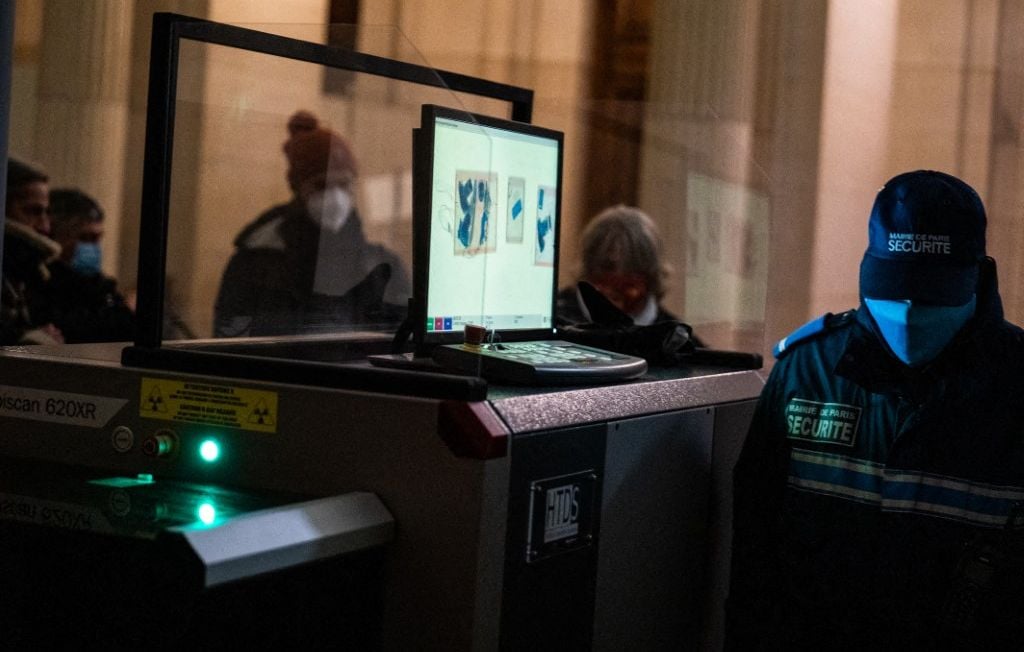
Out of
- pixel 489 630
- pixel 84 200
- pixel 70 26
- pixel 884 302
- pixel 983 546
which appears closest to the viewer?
pixel 489 630

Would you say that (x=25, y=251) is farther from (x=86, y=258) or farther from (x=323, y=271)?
(x=323, y=271)

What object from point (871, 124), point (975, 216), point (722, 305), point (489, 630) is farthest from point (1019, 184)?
point (489, 630)

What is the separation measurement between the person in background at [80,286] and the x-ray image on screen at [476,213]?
181 cm

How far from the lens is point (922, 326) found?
191 cm

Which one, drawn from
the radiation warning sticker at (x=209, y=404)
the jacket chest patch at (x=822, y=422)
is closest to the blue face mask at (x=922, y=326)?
the jacket chest patch at (x=822, y=422)

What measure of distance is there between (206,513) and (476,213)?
0.66 m

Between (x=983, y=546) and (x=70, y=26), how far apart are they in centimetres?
509

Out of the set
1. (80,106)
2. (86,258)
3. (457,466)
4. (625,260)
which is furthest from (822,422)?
(80,106)

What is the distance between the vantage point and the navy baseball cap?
188cm

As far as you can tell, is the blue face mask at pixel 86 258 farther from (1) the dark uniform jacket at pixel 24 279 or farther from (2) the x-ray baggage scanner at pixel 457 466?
(2) the x-ray baggage scanner at pixel 457 466

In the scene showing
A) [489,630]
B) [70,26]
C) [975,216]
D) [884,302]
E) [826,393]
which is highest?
[70,26]

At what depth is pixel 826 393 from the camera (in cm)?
199

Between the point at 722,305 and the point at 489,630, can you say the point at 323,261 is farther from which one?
the point at 722,305

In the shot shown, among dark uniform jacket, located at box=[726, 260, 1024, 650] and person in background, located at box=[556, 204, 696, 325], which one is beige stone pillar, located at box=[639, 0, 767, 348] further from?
dark uniform jacket, located at box=[726, 260, 1024, 650]
